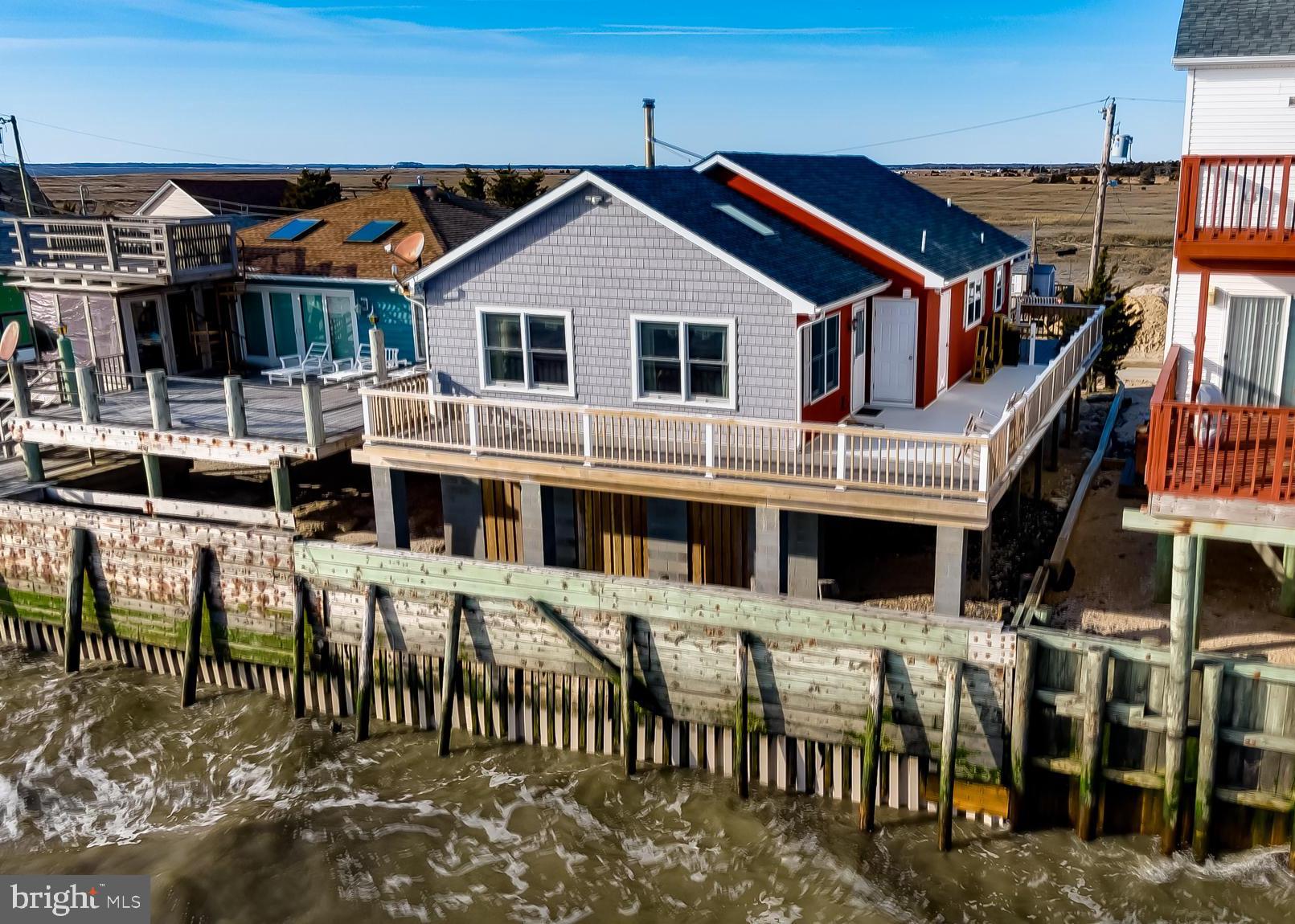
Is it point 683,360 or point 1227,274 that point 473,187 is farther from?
point 1227,274

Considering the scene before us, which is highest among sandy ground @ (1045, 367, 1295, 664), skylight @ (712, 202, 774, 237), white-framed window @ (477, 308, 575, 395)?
skylight @ (712, 202, 774, 237)

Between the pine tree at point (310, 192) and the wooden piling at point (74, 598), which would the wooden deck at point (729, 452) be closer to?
the wooden piling at point (74, 598)

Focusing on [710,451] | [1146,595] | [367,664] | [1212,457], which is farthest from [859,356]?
[367,664]

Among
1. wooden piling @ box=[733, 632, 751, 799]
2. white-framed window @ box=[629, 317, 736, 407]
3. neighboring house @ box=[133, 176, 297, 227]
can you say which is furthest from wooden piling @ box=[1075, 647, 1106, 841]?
neighboring house @ box=[133, 176, 297, 227]

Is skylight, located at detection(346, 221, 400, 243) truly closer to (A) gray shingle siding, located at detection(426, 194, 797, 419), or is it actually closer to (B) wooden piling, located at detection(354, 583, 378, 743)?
(A) gray shingle siding, located at detection(426, 194, 797, 419)

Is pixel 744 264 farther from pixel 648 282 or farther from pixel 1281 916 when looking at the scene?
pixel 1281 916

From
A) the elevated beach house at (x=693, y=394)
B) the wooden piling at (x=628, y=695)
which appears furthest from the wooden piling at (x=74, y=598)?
the wooden piling at (x=628, y=695)
